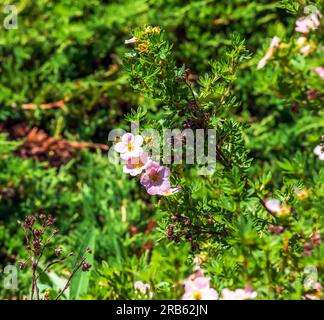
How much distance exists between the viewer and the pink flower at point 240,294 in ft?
4.01

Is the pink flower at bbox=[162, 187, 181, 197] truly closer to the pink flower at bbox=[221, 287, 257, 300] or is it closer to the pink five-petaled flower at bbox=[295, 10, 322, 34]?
the pink flower at bbox=[221, 287, 257, 300]

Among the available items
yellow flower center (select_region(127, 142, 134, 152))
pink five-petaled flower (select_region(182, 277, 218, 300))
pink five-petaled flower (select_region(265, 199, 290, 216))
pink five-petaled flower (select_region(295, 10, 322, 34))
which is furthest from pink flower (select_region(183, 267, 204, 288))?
pink five-petaled flower (select_region(295, 10, 322, 34))

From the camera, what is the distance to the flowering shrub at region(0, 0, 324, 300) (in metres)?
1.34

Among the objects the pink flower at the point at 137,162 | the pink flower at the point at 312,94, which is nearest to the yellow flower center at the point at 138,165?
the pink flower at the point at 137,162

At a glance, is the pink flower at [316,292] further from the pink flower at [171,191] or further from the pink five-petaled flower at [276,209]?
the pink flower at [171,191]

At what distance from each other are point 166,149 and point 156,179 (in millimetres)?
91

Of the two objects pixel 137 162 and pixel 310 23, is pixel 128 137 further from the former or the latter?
pixel 310 23

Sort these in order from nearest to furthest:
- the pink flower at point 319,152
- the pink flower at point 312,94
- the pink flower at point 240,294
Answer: the pink flower at point 240,294 → the pink flower at point 312,94 → the pink flower at point 319,152

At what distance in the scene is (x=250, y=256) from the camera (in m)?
1.26

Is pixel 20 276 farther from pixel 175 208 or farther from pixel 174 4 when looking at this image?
pixel 174 4

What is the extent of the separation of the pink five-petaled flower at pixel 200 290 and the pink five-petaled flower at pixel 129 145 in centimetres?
42

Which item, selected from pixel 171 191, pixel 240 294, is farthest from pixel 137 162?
pixel 240 294

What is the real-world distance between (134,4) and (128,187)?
4.48ft
